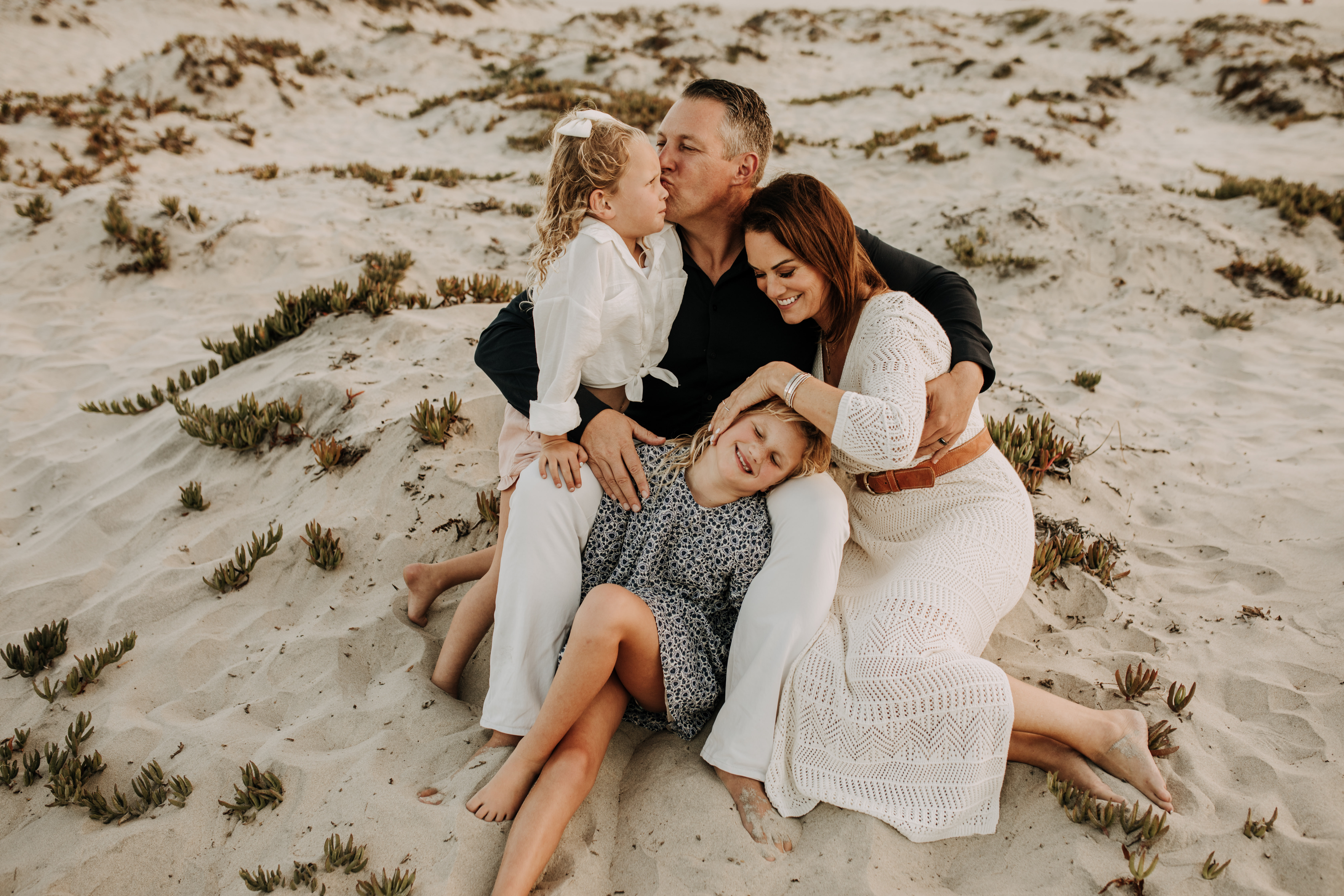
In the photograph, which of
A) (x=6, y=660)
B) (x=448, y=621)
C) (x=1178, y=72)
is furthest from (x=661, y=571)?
(x=1178, y=72)

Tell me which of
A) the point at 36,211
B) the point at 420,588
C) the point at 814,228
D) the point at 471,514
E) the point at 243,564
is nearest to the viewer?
the point at 814,228

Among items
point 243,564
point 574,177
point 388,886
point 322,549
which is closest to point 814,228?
point 574,177

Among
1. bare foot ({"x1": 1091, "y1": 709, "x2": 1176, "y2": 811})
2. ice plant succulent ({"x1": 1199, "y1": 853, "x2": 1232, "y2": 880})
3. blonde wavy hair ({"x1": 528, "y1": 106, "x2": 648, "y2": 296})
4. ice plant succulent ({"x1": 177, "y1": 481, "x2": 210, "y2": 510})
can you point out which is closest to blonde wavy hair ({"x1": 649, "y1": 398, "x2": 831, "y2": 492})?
blonde wavy hair ({"x1": 528, "y1": 106, "x2": 648, "y2": 296})


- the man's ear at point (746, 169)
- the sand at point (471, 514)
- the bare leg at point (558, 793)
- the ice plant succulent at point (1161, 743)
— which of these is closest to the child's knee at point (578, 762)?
the bare leg at point (558, 793)

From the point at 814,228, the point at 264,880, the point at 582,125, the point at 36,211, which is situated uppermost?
the point at 582,125

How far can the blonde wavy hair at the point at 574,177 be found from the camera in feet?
11.2

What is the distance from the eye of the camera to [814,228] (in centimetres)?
331

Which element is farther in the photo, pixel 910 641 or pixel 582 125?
pixel 582 125

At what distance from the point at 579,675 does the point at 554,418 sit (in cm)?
118

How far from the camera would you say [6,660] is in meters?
3.73

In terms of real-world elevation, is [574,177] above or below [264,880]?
above

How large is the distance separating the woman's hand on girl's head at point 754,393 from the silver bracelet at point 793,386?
2 centimetres

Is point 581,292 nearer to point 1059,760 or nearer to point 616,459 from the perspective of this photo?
point 616,459

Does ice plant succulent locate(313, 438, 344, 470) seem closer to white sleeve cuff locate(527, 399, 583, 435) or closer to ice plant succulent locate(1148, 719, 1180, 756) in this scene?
white sleeve cuff locate(527, 399, 583, 435)
